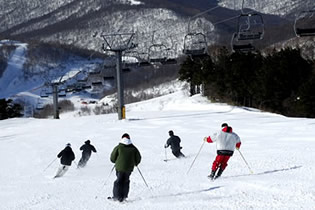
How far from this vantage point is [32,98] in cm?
16975

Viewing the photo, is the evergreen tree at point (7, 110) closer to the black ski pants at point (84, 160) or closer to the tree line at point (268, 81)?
the tree line at point (268, 81)

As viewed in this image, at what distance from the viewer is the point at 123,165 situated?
8461 mm

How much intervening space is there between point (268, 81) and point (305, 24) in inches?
1123

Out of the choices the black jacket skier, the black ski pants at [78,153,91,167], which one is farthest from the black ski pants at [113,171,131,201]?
the black ski pants at [78,153,91,167]

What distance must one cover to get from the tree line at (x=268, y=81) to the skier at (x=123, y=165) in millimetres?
35741

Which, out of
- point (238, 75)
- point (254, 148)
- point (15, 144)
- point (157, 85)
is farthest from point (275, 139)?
point (157, 85)

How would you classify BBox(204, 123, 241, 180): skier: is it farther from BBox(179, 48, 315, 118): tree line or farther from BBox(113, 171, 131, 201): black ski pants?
BBox(179, 48, 315, 118): tree line

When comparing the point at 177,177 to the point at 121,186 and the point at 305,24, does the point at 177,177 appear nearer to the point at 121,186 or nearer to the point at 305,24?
the point at 121,186

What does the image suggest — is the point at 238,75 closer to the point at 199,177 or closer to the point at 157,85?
the point at 199,177

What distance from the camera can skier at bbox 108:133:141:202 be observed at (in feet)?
27.8

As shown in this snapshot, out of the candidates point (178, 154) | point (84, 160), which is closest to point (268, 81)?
point (178, 154)

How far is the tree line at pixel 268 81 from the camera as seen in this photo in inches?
1665

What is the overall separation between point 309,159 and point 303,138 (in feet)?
18.1

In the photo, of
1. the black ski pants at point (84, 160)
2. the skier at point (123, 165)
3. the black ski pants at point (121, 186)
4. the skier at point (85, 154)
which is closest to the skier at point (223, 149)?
the skier at point (123, 165)
